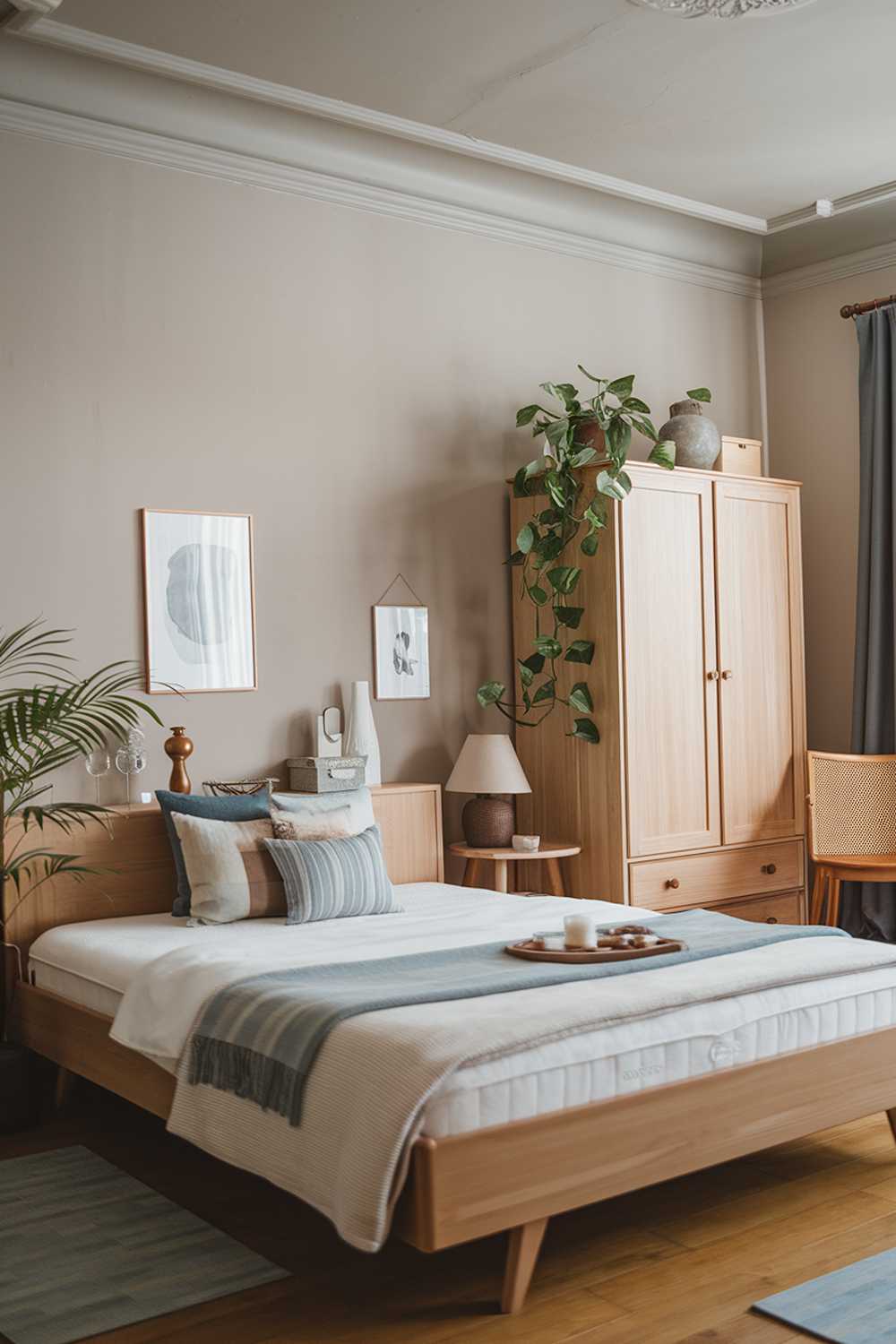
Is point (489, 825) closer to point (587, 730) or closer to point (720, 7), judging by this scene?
point (587, 730)

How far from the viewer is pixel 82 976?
3.39 m

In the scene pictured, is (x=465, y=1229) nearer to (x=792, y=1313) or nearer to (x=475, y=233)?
(x=792, y=1313)

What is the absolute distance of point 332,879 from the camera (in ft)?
12.0

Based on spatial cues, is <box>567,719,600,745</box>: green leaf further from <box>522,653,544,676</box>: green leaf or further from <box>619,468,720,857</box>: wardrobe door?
<box>522,653,544,676</box>: green leaf

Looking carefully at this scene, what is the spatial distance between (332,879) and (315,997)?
38.6 inches

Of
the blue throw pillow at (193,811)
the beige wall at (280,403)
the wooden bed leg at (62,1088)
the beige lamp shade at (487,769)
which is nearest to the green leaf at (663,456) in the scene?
the beige wall at (280,403)

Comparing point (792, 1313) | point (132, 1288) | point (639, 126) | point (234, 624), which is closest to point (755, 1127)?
point (792, 1313)

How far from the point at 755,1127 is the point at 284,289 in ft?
9.88

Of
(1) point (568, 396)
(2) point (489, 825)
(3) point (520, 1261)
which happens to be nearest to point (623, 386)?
(1) point (568, 396)

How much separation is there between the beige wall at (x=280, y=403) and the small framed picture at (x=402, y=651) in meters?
0.05

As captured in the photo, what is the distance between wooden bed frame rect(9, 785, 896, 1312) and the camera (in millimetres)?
2311

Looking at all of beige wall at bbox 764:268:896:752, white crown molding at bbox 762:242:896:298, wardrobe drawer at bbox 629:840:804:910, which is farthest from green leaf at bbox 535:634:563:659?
white crown molding at bbox 762:242:896:298

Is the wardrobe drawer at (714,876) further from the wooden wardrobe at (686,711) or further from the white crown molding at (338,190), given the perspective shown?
the white crown molding at (338,190)

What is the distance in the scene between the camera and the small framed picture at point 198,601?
411 cm
